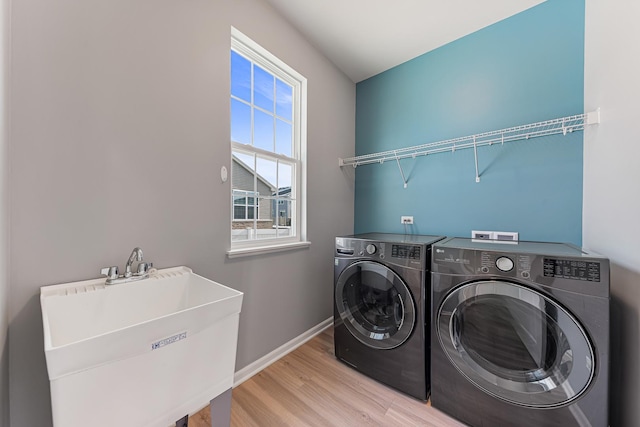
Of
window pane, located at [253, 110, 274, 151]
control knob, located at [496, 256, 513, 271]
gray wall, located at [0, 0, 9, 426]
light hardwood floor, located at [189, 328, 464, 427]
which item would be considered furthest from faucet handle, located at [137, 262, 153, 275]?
control knob, located at [496, 256, 513, 271]

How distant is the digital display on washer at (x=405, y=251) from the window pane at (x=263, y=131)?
1.21 m

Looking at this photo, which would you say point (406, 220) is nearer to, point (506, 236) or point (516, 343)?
point (506, 236)

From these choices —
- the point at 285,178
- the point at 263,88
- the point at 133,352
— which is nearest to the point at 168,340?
the point at 133,352

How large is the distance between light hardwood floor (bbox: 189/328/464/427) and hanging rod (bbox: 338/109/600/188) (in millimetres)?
1654

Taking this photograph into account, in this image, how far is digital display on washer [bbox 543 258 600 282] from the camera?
38.5 inches

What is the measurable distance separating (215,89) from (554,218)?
7.80 ft

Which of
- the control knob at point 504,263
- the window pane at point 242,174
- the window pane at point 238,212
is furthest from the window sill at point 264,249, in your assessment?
the control knob at point 504,263

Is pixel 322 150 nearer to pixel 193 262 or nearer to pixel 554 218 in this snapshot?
pixel 193 262

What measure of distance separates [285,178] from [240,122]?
1.82ft

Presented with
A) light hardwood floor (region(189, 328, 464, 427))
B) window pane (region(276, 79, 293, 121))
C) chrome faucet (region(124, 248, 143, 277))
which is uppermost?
window pane (region(276, 79, 293, 121))

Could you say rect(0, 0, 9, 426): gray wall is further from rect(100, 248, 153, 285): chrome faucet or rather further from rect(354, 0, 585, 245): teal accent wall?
rect(354, 0, 585, 245): teal accent wall

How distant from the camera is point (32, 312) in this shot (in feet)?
2.92

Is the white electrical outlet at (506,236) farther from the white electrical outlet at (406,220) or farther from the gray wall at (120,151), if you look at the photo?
the gray wall at (120,151)

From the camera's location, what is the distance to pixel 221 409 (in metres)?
0.90
